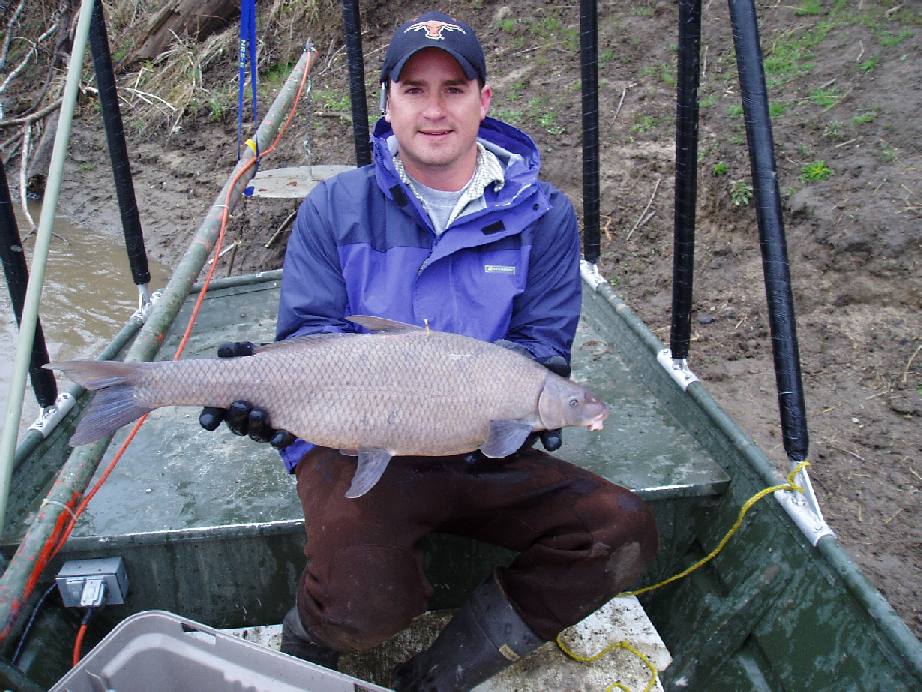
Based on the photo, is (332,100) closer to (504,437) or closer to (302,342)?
(302,342)

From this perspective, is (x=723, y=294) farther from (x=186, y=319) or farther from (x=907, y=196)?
(x=186, y=319)

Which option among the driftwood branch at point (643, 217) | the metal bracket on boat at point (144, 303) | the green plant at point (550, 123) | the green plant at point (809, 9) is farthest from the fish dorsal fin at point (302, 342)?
the green plant at point (809, 9)

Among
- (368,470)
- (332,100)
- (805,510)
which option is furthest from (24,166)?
(805,510)

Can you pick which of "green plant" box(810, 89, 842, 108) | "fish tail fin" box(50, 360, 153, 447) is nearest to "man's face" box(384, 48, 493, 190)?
"fish tail fin" box(50, 360, 153, 447)

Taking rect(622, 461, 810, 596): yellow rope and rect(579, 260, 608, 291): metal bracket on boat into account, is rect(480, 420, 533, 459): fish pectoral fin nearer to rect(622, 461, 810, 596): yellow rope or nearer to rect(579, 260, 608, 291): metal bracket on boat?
rect(622, 461, 810, 596): yellow rope

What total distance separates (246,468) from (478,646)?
47.1 inches

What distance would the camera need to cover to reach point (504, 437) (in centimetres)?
210

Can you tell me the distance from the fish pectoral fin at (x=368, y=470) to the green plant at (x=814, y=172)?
14.9 feet

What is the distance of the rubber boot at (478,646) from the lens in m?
2.32

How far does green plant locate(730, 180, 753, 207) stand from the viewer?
576 cm

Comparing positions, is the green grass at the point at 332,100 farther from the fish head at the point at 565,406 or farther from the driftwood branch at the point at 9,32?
the fish head at the point at 565,406

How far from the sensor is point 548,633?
233cm

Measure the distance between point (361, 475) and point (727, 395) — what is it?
10.7 feet

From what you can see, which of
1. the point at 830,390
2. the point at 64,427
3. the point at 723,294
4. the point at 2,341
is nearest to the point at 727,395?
the point at 830,390
